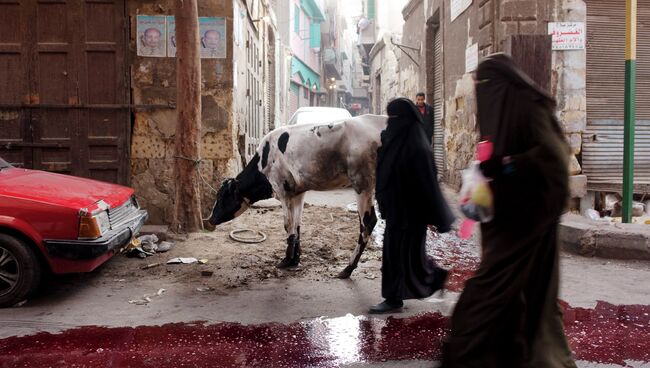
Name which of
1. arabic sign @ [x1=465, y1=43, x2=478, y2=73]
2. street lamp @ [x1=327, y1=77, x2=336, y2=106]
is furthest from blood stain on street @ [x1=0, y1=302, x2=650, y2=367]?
street lamp @ [x1=327, y1=77, x2=336, y2=106]

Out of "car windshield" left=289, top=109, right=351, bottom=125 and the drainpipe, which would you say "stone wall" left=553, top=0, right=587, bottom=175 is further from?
"car windshield" left=289, top=109, right=351, bottom=125

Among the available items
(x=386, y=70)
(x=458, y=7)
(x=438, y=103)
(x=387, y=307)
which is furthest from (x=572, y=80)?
(x=386, y=70)

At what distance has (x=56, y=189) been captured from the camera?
5.06 metres

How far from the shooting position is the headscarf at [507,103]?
101 inches

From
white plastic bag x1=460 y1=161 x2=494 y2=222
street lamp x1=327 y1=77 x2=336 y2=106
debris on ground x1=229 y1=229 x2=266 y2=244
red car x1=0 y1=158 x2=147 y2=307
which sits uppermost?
street lamp x1=327 y1=77 x2=336 y2=106

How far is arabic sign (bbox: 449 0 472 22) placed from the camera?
35.9 feet

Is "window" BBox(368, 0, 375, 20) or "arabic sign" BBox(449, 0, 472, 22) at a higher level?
"window" BBox(368, 0, 375, 20)

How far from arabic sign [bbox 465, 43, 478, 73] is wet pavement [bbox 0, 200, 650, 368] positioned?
21.9ft

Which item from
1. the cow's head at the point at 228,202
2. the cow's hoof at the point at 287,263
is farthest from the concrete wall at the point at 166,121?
the cow's hoof at the point at 287,263

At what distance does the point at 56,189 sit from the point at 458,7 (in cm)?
914

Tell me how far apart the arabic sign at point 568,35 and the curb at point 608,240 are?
3.28 meters

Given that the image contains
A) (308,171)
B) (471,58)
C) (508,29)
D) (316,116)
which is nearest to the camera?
(308,171)

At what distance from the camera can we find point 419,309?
4562mm

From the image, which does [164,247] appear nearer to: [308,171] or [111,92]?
[308,171]
